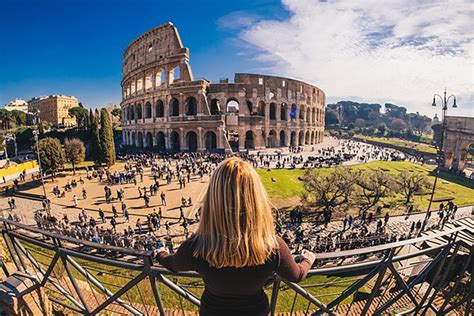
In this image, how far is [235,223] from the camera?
1.60 meters

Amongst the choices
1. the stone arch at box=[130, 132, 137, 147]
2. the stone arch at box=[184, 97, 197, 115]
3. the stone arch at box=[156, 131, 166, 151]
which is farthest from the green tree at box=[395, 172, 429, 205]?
the stone arch at box=[130, 132, 137, 147]

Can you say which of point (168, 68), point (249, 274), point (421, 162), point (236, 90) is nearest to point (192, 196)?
point (249, 274)

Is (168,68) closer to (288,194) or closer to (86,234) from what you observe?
(288,194)

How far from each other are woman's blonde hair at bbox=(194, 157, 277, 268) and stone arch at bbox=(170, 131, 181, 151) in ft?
128

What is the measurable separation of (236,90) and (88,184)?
25.7 metres

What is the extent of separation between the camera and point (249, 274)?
63.3 inches

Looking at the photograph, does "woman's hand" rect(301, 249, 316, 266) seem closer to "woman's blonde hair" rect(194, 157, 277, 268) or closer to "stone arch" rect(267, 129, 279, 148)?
"woman's blonde hair" rect(194, 157, 277, 268)

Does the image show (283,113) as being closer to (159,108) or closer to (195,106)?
(195,106)

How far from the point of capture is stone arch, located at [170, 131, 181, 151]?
131 feet

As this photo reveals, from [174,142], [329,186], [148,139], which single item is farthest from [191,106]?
[329,186]

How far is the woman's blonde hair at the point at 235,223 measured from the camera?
155 centimetres

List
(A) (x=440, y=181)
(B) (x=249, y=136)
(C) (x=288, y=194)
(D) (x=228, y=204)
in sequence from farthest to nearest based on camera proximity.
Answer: (B) (x=249, y=136), (A) (x=440, y=181), (C) (x=288, y=194), (D) (x=228, y=204)

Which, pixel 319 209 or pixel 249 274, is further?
pixel 319 209

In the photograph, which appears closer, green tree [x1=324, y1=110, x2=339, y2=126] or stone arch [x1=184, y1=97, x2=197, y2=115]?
stone arch [x1=184, y1=97, x2=197, y2=115]
